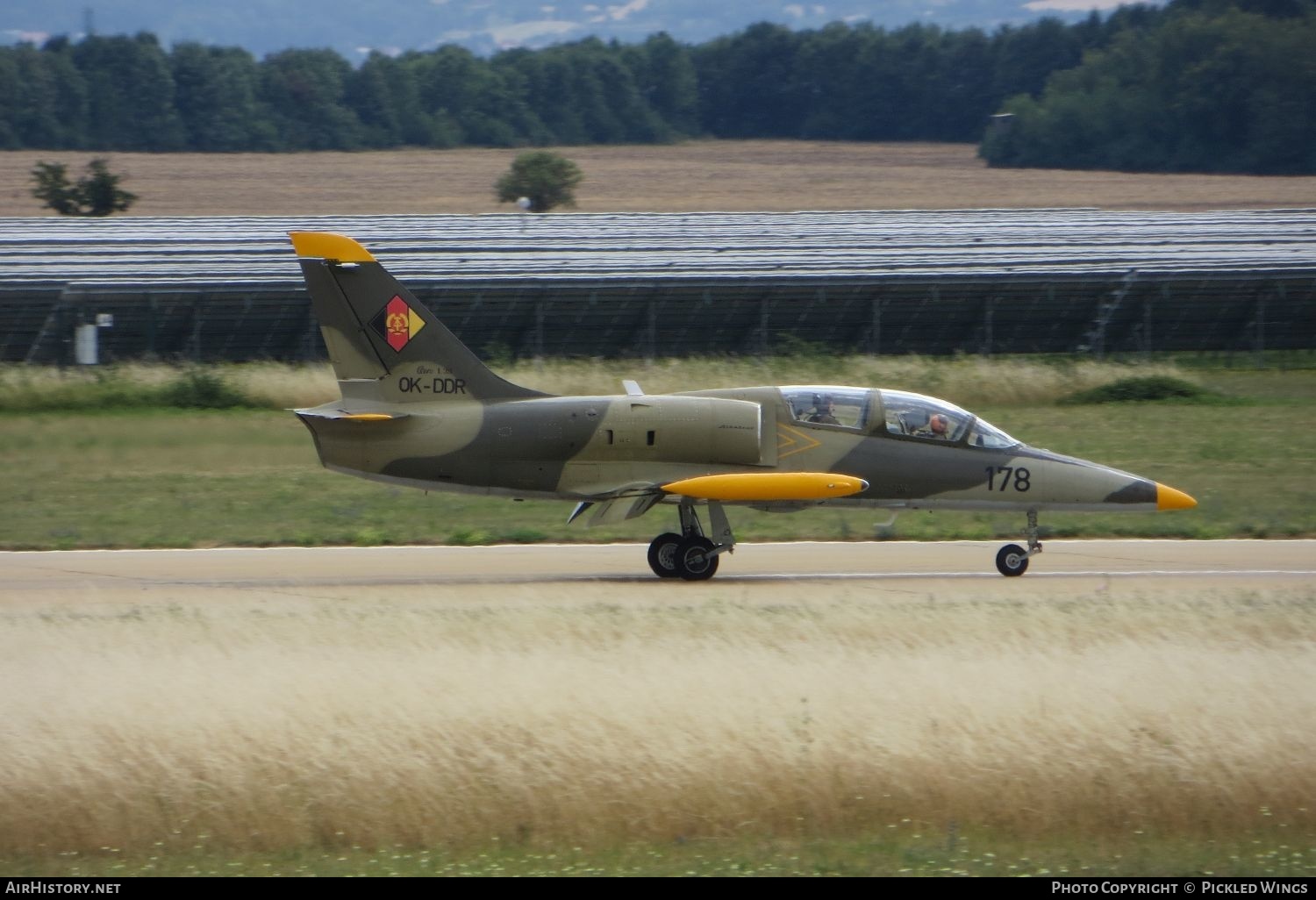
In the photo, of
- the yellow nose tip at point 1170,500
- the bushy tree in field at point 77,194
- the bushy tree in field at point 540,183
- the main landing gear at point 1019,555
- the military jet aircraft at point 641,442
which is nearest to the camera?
the yellow nose tip at point 1170,500

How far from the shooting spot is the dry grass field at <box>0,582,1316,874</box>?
8.59m

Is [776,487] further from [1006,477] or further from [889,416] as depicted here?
[1006,477]

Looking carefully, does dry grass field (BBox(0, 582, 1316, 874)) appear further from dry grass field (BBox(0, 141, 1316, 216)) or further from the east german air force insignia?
dry grass field (BBox(0, 141, 1316, 216))

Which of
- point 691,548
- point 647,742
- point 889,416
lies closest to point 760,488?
point 691,548

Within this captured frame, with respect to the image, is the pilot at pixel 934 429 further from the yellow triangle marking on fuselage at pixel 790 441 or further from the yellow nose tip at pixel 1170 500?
the yellow nose tip at pixel 1170 500

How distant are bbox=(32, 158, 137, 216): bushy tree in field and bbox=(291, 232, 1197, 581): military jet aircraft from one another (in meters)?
43.1

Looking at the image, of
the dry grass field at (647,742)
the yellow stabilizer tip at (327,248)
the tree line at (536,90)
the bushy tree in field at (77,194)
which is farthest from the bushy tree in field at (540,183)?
the dry grass field at (647,742)

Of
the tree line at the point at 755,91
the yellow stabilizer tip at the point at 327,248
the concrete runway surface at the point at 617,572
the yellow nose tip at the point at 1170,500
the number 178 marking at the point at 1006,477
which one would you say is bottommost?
the concrete runway surface at the point at 617,572

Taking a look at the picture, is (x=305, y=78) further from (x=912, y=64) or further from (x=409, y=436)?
(x=409, y=436)

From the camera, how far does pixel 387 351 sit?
51.3 feet

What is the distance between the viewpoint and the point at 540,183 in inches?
2443

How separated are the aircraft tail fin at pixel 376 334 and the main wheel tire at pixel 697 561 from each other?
2.63m

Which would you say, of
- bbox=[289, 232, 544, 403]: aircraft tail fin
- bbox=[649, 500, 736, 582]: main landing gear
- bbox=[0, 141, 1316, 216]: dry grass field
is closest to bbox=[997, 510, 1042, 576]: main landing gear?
bbox=[649, 500, 736, 582]: main landing gear

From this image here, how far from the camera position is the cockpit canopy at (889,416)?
15.5 metres
